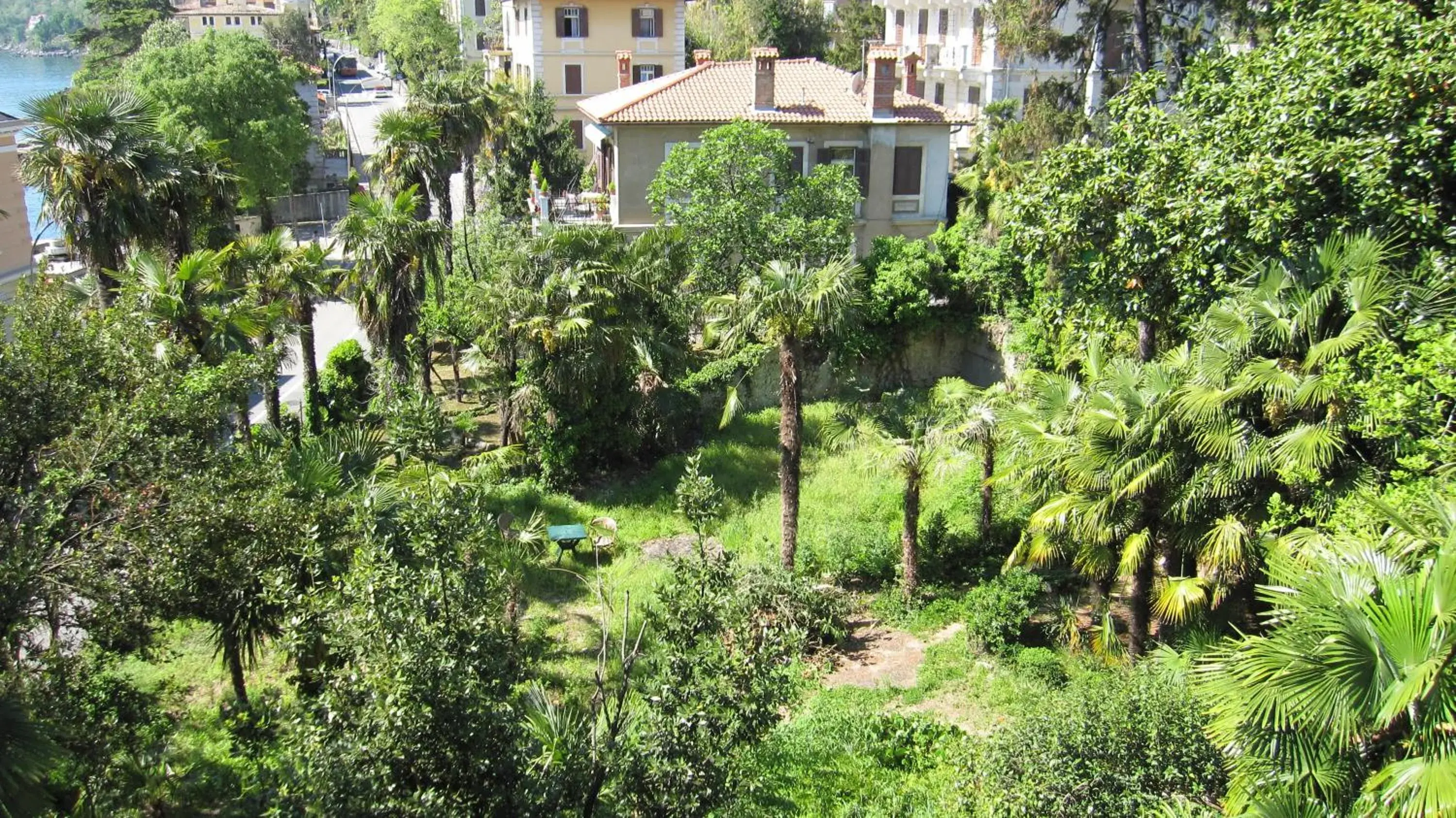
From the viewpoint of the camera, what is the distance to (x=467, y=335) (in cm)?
2430

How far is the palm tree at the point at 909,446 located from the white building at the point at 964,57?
878 inches

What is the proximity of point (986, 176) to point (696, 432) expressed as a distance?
10861mm

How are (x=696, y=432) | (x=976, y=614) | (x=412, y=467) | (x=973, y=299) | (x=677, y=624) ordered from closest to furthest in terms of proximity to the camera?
(x=677, y=624), (x=412, y=467), (x=976, y=614), (x=696, y=432), (x=973, y=299)

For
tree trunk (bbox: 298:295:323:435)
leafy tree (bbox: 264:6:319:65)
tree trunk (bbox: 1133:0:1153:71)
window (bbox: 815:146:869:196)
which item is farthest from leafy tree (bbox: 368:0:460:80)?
tree trunk (bbox: 1133:0:1153:71)

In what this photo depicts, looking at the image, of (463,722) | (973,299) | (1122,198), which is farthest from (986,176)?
(463,722)

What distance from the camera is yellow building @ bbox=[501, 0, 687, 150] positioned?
44344 millimetres

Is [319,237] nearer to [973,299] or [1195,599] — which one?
[973,299]

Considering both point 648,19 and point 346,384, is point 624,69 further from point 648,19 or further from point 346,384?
point 346,384

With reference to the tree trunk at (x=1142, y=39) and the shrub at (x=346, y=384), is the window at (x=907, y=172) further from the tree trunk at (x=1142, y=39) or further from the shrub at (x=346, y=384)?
the shrub at (x=346, y=384)

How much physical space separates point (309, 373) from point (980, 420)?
13535 millimetres

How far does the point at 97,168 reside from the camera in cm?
1797

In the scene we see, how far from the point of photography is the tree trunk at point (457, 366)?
83.0 ft

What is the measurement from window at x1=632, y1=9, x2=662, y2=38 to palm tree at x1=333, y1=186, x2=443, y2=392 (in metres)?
26.2

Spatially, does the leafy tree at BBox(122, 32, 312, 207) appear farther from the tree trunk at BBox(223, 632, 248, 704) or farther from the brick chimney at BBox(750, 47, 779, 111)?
the tree trunk at BBox(223, 632, 248, 704)
